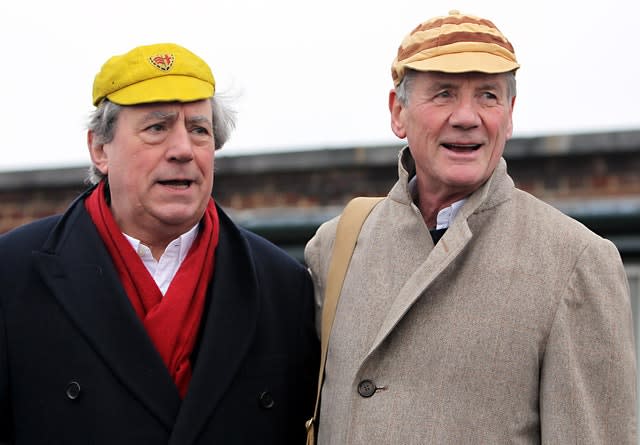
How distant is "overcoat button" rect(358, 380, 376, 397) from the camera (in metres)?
2.81

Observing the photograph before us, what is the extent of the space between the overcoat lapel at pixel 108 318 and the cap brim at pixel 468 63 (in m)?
1.12

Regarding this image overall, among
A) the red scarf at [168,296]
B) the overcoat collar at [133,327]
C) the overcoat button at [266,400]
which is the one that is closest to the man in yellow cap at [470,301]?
the overcoat button at [266,400]

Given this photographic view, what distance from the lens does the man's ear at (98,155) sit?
3182 mm

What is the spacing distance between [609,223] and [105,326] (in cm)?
339

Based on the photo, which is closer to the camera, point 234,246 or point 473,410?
point 473,410

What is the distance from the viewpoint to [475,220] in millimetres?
2857

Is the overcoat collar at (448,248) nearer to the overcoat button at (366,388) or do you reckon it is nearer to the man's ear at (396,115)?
the overcoat button at (366,388)

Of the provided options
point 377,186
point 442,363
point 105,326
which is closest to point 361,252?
point 442,363

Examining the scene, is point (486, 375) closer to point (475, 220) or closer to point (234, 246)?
point (475, 220)

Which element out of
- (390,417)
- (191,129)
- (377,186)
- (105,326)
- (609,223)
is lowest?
(377,186)

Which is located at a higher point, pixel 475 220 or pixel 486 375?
pixel 475 220

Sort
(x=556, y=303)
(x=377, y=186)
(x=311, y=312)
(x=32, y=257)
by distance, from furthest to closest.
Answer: (x=377, y=186)
(x=311, y=312)
(x=32, y=257)
(x=556, y=303)

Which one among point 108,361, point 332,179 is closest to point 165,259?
point 108,361

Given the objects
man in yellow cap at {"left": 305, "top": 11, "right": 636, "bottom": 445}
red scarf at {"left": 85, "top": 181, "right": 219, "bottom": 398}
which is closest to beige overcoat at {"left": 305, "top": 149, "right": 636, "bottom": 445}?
man in yellow cap at {"left": 305, "top": 11, "right": 636, "bottom": 445}
